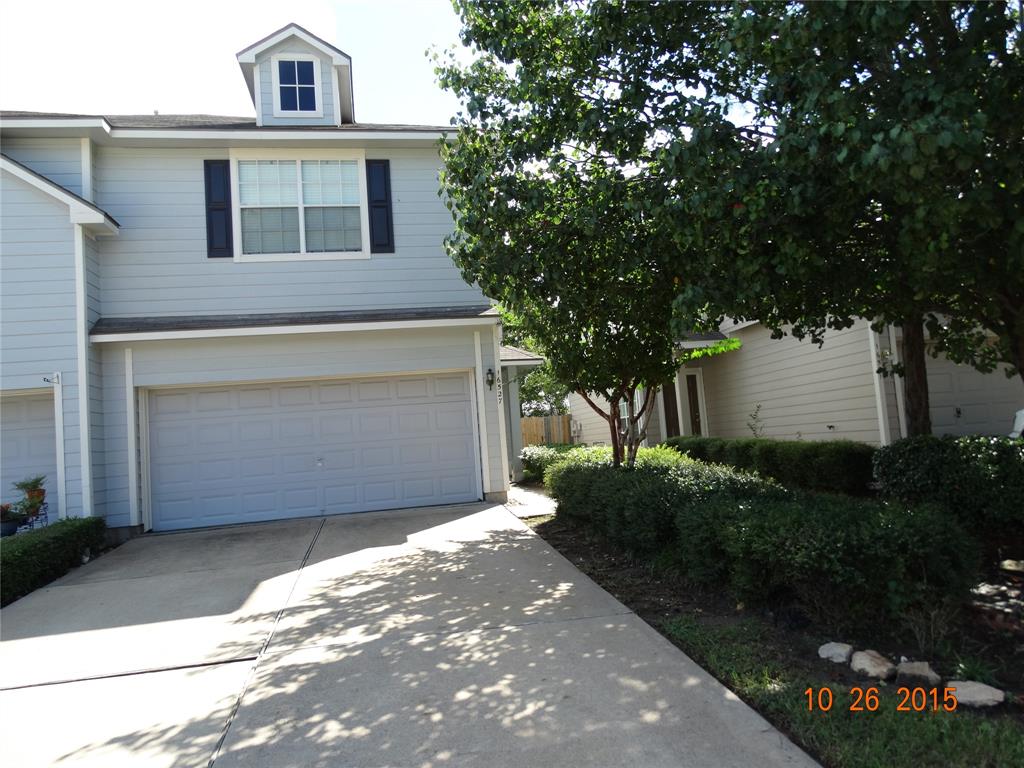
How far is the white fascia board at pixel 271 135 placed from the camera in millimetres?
10555

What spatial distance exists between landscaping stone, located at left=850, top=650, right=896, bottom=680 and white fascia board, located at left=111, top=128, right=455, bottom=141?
910 centimetres

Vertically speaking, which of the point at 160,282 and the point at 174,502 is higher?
the point at 160,282

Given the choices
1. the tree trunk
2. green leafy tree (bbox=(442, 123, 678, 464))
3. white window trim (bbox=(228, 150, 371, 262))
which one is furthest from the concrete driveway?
white window trim (bbox=(228, 150, 371, 262))

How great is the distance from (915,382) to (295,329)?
28.0 ft

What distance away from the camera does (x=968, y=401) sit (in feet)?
37.7

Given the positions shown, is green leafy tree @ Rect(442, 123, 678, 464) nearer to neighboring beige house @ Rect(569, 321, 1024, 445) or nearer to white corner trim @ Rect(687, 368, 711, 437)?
neighboring beige house @ Rect(569, 321, 1024, 445)

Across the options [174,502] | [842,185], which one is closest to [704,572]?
[842,185]

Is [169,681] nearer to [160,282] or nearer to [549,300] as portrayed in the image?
[549,300]

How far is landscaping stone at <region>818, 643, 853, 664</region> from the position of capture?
4148mm

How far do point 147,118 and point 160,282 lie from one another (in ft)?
11.8

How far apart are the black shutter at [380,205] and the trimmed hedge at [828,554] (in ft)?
23.7

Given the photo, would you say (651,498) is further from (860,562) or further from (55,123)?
(55,123)

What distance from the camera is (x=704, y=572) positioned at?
5.51 meters

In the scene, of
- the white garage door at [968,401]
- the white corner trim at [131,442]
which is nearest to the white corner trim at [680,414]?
the white garage door at [968,401]
